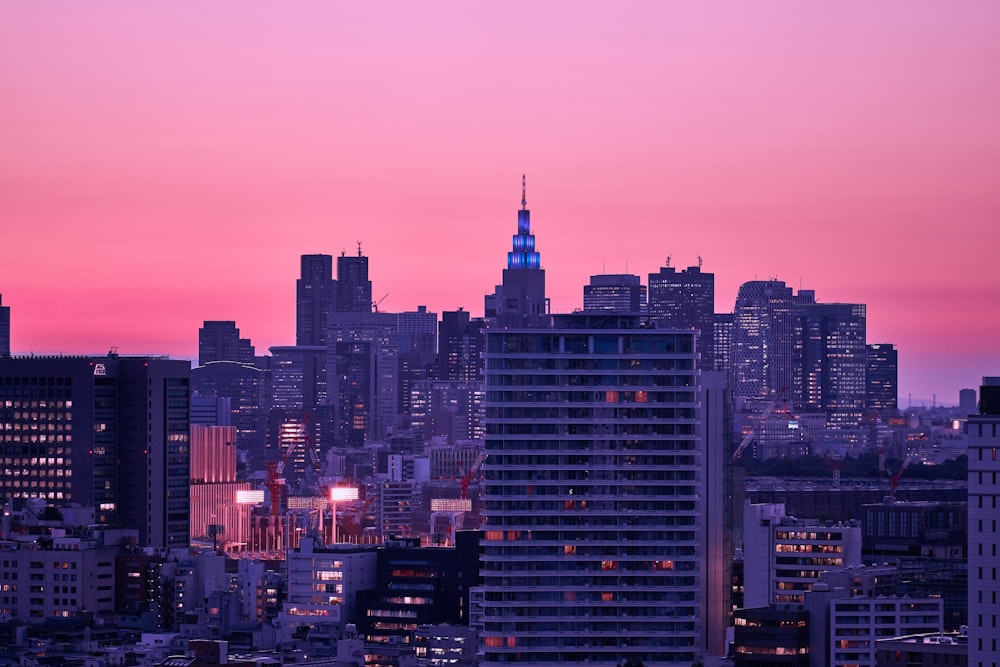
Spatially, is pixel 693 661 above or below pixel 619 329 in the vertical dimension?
below

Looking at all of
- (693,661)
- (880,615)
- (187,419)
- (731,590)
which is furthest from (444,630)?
(187,419)

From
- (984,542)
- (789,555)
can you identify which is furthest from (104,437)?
(984,542)

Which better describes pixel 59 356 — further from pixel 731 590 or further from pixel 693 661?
pixel 693 661

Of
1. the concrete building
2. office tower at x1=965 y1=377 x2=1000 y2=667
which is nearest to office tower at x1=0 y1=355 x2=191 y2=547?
the concrete building

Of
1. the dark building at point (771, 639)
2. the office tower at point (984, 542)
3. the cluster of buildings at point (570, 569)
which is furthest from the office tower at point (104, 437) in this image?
the office tower at point (984, 542)

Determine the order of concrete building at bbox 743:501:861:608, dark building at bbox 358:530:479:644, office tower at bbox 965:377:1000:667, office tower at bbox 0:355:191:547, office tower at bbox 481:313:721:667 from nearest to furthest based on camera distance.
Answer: office tower at bbox 965:377:1000:667 → office tower at bbox 481:313:721:667 → concrete building at bbox 743:501:861:608 → dark building at bbox 358:530:479:644 → office tower at bbox 0:355:191:547

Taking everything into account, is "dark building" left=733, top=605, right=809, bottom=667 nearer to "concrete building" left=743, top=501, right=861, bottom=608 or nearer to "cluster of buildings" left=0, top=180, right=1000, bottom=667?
"cluster of buildings" left=0, top=180, right=1000, bottom=667
